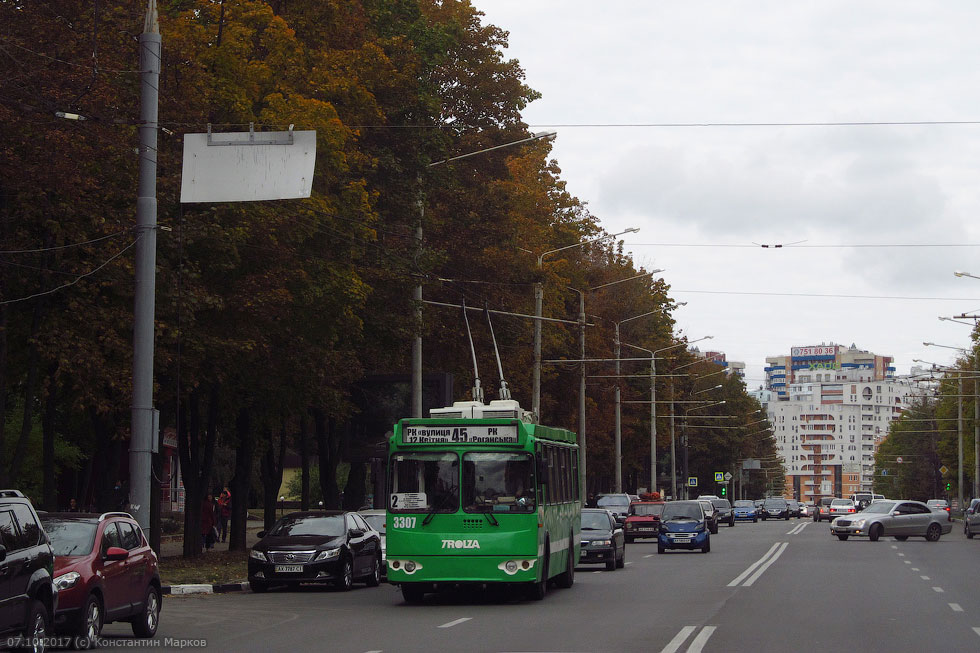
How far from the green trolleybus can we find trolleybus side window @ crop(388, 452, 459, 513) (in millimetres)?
15

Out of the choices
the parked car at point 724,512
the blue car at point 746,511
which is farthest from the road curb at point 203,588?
the blue car at point 746,511

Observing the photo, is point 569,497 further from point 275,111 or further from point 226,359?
point 275,111

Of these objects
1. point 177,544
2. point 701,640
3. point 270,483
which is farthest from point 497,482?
point 177,544

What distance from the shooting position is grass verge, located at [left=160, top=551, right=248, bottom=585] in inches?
1011

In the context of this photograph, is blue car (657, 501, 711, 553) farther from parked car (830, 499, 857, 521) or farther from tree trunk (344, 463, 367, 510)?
parked car (830, 499, 857, 521)

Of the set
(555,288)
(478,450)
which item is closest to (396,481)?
(478,450)

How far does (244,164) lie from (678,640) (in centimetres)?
882

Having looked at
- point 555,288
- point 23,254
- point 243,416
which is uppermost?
point 555,288

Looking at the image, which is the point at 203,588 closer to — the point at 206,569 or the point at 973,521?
the point at 206,569

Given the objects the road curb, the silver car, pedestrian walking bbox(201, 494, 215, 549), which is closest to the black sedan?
the road curb

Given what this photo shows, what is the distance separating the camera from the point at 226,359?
2741 cm

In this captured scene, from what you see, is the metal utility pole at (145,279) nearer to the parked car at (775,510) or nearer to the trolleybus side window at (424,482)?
the trolleybus side window at (424,482)

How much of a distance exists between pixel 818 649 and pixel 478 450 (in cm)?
789

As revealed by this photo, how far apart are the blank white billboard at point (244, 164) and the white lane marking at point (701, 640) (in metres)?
7.99
